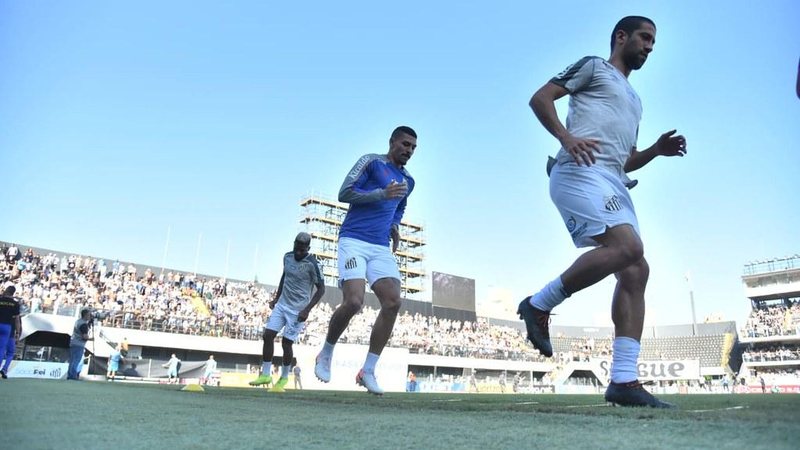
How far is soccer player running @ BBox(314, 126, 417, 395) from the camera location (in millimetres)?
5566

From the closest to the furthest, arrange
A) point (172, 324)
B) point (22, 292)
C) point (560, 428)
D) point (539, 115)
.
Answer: point (560, 428) < point (539, 115) < point (22, 292) < point (172, 324)

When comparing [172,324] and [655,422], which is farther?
[172,324]

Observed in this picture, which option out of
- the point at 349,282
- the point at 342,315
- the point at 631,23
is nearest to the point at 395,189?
the point at 349,282

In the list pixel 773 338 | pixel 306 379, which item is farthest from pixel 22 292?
pixel 773 338

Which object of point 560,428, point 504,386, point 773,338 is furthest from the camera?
point 773,338

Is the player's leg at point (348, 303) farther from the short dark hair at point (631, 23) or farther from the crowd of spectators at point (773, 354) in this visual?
the crowd of spectators at point (773, 354)

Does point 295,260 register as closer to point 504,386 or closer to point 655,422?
point 655,422

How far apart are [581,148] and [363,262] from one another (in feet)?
9.33

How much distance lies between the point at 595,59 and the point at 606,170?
2.47ft

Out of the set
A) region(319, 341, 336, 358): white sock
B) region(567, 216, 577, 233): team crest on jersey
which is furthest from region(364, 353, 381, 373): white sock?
region(567, 216, 577, 233): team crest on jersey

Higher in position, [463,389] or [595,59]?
[595,59]

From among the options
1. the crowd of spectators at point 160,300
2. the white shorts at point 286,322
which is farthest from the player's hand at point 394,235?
the crowd of spectators at point 160,300

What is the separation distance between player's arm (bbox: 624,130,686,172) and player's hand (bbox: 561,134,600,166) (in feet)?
3.24

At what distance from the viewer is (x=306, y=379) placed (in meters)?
28.4
